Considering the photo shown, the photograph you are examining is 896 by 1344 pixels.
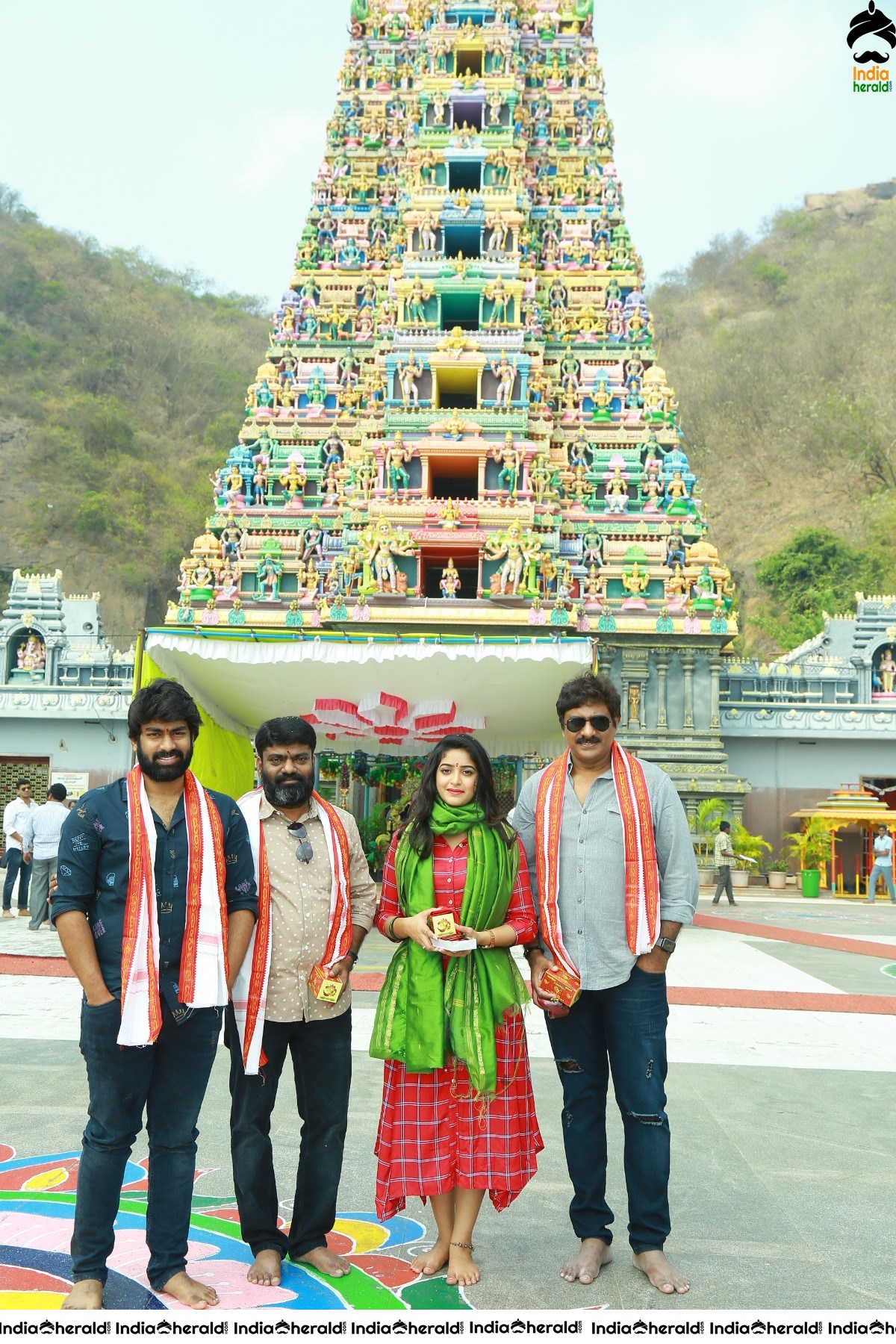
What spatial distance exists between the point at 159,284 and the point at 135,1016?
6389 centimetres

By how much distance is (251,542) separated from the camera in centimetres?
2323

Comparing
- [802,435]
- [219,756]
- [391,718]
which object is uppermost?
[802,435]

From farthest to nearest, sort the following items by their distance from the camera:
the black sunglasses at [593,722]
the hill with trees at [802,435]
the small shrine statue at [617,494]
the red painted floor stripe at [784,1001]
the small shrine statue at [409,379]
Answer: the hill with trees at [802,435], the small shrine statue at [617,494], the small shrine statue at [409,379], the red painted floor stripe at [784,1001], the black sunglasses at [593,722]

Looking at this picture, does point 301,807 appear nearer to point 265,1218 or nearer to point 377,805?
point 265,1218

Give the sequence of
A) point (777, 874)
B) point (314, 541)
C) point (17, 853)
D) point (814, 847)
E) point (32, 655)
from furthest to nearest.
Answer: point (32, 655), point (314, 541), point (777, 874), point (814, 847), point (17, 853)

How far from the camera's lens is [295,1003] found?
3.50 m

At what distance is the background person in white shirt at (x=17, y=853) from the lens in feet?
41.8

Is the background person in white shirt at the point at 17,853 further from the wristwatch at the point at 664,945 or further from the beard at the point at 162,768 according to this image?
the wristwatch at the point at 664,945

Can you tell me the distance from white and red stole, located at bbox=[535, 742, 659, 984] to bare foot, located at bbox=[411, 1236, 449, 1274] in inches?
35.5

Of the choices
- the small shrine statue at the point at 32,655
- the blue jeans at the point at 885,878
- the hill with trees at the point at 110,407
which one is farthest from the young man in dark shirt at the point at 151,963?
the hill with trees at the point at 110,407

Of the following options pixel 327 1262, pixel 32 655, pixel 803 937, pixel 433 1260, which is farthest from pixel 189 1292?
pixel 32 655

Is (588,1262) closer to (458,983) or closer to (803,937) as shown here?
(458,983)

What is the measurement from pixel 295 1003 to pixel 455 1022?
50 cm

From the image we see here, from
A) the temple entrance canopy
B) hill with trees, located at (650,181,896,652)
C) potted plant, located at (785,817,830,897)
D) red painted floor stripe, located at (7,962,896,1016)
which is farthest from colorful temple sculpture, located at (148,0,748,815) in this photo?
hill with trees, located at (650,181,896,652)
